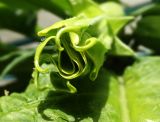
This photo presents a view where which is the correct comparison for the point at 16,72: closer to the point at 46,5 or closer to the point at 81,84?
the point at 46,5

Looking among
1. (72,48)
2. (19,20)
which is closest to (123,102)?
(72,48)

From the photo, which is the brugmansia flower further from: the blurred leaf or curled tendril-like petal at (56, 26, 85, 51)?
the blurred leaf

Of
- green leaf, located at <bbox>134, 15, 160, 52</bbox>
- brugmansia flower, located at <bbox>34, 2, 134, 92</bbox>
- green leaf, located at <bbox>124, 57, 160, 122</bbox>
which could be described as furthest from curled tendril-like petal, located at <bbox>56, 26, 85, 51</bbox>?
green leaf, located at <bbox>134, 15, 160, 52</bbox>

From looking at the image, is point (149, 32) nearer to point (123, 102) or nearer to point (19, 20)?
point (123, 102)

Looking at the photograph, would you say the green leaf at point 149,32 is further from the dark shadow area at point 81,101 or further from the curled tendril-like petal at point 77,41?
the curled tendril-like petal at point 77,41

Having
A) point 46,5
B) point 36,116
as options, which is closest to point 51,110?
point 36,116

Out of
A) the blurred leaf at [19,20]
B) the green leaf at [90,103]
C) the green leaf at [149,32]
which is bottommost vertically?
the green leaf at [90,103]

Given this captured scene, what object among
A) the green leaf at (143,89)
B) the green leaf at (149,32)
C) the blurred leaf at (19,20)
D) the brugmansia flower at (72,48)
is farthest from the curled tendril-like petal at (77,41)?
the blurred leaf at (19,20)

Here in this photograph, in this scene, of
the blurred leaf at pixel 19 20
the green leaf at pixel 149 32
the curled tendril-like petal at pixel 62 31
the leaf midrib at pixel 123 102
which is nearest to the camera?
the curled tendril-like petal at pixel 62 31

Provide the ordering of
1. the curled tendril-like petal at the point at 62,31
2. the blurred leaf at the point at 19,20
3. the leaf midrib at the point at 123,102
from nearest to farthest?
the curled tendril-like petal at the point at 62,31 < the leaf midrib at the point at 123,102 < the blurred leaf at the point at 19,20
